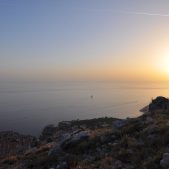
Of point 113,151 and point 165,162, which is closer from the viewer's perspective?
point 165,162

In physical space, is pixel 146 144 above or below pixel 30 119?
above

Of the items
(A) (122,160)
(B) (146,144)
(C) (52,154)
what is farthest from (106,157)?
(C) (52,154)

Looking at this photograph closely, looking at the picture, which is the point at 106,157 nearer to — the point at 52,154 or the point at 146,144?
the point at 146,144

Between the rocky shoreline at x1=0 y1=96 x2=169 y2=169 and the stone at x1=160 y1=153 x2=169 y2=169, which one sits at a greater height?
the stone at x1=160 y1=153 x2=169 y2=169

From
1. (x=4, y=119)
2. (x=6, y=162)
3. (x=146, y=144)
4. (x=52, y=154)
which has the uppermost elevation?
(x=146, y=144)

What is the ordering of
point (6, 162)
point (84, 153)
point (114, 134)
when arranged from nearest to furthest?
1. point (84, 153)
2. point (114, 134)
3. point (6, 162)

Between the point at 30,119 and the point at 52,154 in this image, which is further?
the point at 30,119

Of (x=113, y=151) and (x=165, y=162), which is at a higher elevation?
(x=165, y=162)

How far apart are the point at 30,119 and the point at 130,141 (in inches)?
6008

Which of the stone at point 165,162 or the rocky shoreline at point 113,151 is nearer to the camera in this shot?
the stone at point 165,162

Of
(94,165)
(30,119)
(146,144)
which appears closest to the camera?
(94,165)

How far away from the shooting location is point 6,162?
27766 millimetres

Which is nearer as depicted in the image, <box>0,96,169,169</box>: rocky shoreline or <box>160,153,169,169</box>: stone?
<box>160,153,169,169</box>: stone

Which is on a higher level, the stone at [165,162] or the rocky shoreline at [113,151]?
the stone at [165,162]
